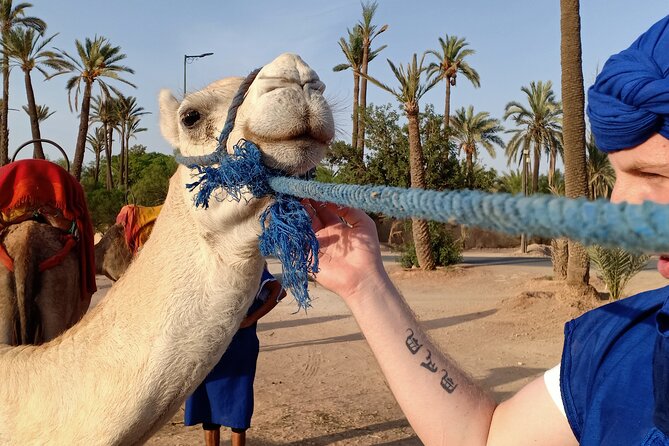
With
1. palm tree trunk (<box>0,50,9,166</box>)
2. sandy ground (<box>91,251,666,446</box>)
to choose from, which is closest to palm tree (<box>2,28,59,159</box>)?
palm tree trunk (<box>0,50,9,166</box>)

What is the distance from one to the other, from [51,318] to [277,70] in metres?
2.89

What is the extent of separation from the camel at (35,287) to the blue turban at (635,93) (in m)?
3.52

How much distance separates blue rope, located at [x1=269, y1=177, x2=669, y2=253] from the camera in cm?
59

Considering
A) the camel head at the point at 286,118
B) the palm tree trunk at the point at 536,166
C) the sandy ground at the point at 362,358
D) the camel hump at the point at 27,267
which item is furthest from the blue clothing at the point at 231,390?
the palm tree trunk at the point at 536,166

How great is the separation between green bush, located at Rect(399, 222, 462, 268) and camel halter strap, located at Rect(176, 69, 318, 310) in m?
16.7

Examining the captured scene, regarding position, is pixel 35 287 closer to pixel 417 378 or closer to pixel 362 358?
pixel 417 378

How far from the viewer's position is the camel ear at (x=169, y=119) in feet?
7.07

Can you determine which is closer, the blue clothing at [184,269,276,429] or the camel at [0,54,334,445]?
the camel at [0,54,334,445]

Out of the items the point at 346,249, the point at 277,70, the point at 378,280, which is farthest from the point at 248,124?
the point at 378,280

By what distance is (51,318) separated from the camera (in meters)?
3.80

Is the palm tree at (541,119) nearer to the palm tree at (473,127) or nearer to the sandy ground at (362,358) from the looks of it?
the palm tree at (473,127)

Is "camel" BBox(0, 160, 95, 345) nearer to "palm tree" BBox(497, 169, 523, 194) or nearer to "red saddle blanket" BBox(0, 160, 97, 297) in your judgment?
"red saddle blanket" BBox(0, 160, 97, 297)

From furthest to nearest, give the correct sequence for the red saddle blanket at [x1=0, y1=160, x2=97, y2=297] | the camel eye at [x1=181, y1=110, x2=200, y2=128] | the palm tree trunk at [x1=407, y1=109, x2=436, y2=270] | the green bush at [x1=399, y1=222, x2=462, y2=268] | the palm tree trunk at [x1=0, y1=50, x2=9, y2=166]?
the palm tree trunk at [x1=0, y1=50, x2=9, y2=166]
the green bush at [x1=399, y1=222, x2=462, y2=268]
the palm tree trunk at [x1=407, y1=109, x2=436, y2=270]
the red saddle blanket at [x1=0, y1=160, x2=97, y2=297]
the camel eye at [x1=181, y1=110, x2=200, y2=128]

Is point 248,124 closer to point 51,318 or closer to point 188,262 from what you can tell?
point 188,262
